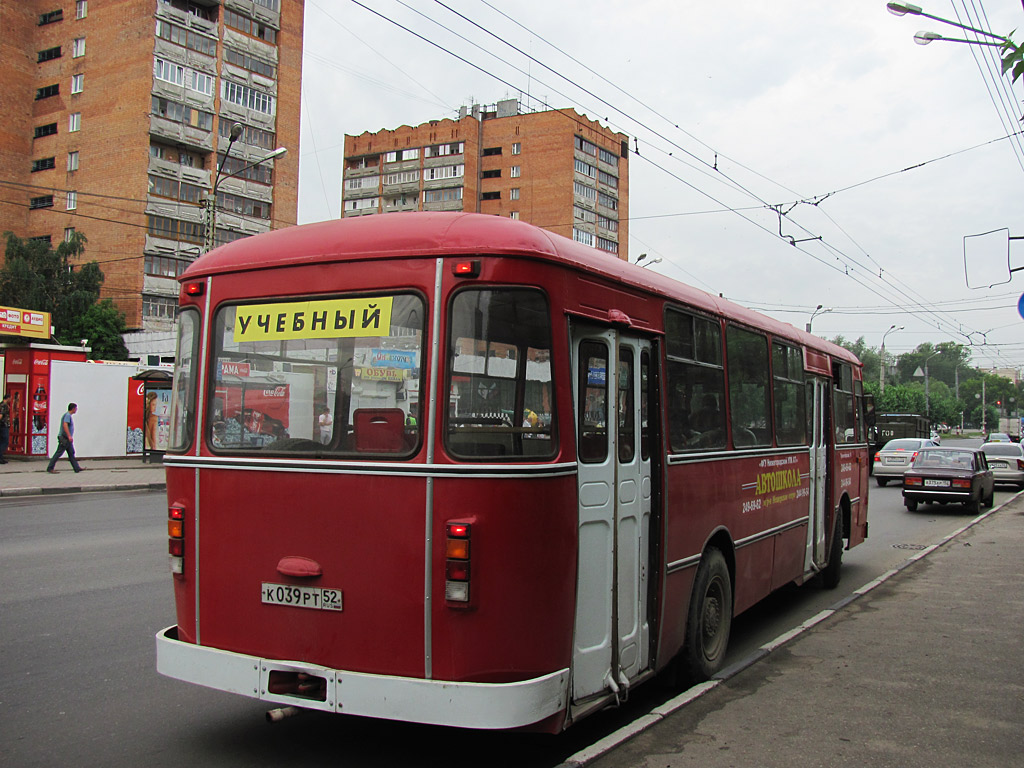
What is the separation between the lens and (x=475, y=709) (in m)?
3.91

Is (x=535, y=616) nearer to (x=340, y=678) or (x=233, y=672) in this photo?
(x=340, y=678)

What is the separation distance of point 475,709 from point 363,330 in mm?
1862

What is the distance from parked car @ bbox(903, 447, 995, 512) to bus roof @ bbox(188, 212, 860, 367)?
17.8 meters

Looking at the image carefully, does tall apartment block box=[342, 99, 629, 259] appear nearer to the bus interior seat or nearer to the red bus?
the red bus

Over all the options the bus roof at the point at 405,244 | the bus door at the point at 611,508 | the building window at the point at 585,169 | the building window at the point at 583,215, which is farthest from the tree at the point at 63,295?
the bus door at the point at 611,508

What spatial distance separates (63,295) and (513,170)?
42.7m

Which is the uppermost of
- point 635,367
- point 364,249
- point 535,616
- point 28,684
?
point 364,249

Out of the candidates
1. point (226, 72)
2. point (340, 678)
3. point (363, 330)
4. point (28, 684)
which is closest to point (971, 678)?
point (340, 678)

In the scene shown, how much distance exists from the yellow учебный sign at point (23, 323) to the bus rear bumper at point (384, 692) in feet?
94.9

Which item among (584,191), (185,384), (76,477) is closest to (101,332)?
(76,477)

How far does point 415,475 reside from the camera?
4090 millimetres

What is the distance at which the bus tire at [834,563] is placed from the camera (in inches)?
405

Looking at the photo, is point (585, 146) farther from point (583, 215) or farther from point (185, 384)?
→ point (185, 384)

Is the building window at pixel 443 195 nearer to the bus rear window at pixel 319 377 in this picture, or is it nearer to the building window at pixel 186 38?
the building window at pixel 186 38
